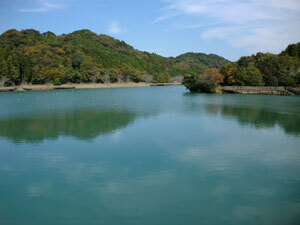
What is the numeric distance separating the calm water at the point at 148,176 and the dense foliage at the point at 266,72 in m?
34.1

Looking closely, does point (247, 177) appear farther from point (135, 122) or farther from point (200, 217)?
point (135, 122)

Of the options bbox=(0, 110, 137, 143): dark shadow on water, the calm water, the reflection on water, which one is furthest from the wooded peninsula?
the calm water

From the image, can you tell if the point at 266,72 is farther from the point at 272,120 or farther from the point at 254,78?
the point at 272,120

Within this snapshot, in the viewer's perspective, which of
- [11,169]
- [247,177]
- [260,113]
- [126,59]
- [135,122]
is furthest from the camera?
[126,59]

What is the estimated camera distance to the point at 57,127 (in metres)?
14.7

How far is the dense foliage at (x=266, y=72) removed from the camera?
4517 centimetres

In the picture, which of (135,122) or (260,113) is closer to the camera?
(135,122)

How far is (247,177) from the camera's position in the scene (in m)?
7.88

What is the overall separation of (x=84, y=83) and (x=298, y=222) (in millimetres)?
67692

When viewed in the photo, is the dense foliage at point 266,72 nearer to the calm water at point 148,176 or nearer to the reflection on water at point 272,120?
the reflection on water at point 272,120

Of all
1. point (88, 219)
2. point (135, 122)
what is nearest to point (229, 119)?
point (135, 122)

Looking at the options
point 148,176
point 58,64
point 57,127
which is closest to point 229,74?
point 57,127

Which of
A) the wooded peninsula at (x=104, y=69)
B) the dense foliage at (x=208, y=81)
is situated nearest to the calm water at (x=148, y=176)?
the dense foliage at (x=208, y=81)

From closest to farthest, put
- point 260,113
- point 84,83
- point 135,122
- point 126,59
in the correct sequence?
point 135,122 < point 260,113 < point 84,83 < point 126,59
